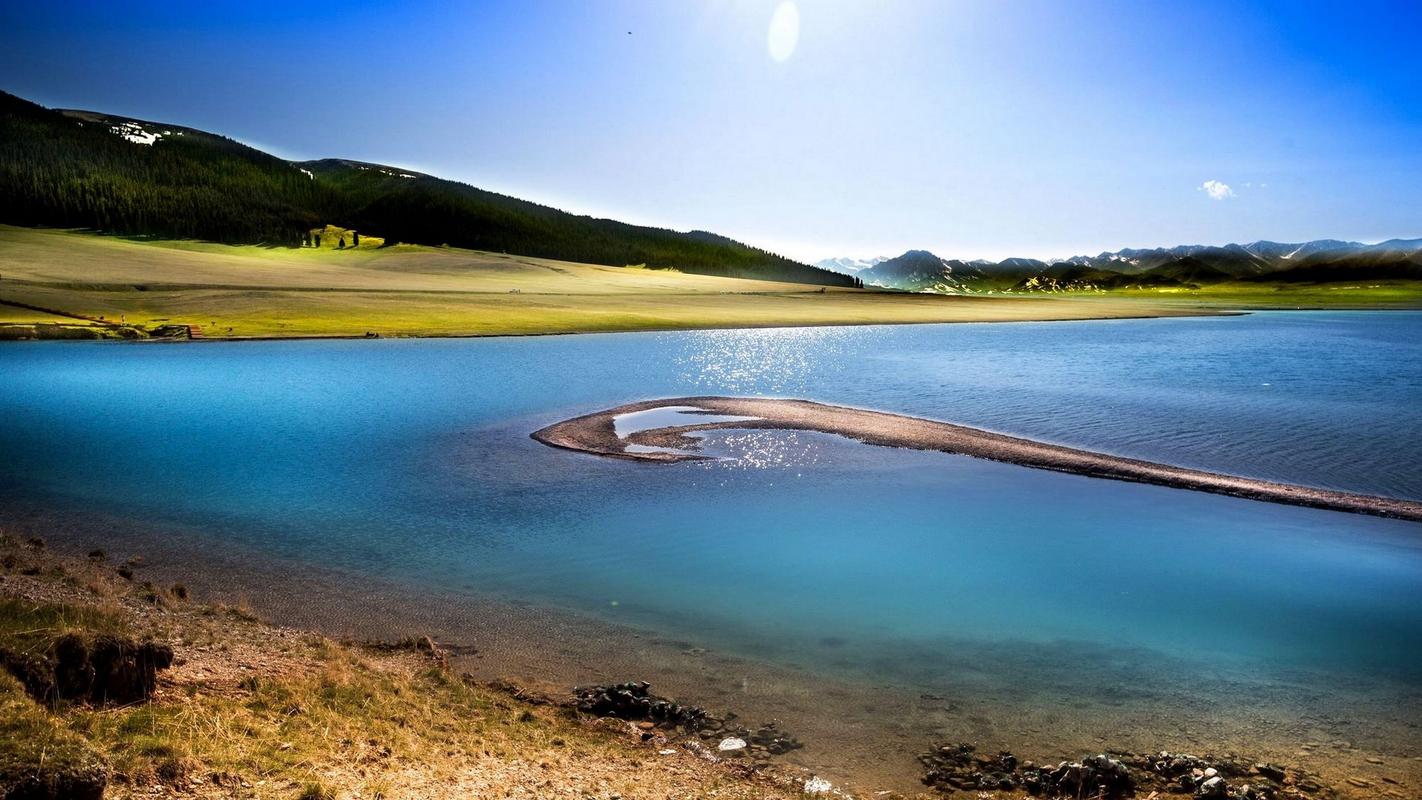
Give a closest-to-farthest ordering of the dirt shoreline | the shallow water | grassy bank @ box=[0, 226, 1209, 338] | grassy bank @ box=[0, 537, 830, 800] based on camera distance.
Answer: grassy bank @ box=[0, 537, 830, 800]
the dirt shoreline
the shallow water
grassy bank @ box=[0, 226, 1209, 338]

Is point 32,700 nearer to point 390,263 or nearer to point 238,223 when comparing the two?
point 390,263

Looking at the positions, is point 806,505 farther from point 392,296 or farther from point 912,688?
point 392,296

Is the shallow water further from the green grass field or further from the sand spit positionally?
the green grass field

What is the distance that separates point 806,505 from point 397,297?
8582cm

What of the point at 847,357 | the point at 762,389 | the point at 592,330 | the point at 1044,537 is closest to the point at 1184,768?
the point at 1044,537

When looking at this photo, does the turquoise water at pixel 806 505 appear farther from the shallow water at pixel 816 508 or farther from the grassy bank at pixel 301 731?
the grassy bank at pixel 301 731

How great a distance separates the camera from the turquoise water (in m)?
13.6

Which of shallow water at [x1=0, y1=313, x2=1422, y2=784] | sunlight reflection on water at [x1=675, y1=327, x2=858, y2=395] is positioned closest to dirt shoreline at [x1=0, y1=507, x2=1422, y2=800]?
shallow water at [x1=0, y1=313, x2=1422, y2=784]

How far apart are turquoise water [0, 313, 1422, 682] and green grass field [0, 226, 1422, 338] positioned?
3116 cm

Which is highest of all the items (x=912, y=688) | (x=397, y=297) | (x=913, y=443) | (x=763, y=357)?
(x=397, y=297)

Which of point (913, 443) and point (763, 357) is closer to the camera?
point (913, 443)

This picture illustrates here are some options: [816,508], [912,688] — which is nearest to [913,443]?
[816,508]

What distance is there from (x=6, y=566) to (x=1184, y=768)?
16493 mm

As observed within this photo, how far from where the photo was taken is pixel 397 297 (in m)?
95.9
